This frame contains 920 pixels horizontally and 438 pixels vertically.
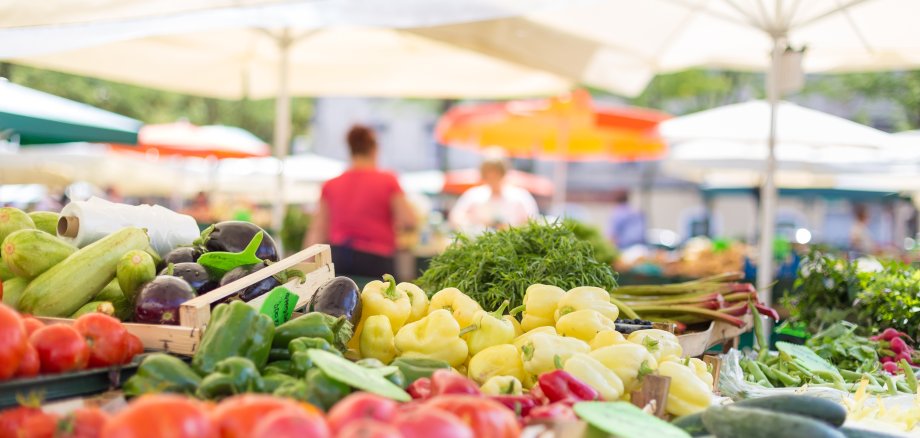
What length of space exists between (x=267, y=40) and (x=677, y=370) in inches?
244

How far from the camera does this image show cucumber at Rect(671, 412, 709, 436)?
2104 mm

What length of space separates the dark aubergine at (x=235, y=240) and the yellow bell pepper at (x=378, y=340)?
18.0 inches

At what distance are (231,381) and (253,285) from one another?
76 centimetres

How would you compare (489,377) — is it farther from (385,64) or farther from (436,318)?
(385,64)

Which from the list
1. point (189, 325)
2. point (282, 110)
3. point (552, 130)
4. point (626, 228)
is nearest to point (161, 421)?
point (189, 325)

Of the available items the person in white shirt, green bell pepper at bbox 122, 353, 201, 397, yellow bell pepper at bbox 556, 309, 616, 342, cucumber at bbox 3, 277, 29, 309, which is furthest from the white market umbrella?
green bell pepper at bbox 122, 353, 201, 397

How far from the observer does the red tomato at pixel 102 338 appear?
2028mm

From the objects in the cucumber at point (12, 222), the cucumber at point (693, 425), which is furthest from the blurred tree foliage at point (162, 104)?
the cucumber at point (693, 425)

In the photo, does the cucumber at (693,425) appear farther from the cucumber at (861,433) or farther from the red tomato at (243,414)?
the red tomato at (243,414)

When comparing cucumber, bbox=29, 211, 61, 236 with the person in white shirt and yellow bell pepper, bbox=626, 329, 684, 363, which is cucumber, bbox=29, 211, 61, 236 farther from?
the person in white shirt

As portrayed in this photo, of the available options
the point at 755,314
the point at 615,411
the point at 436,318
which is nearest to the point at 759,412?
the point at 615,411

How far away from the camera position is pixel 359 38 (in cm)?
746

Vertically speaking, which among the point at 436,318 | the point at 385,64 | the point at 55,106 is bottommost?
the point at 436,318

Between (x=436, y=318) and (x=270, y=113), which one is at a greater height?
(x=270, y=113)
